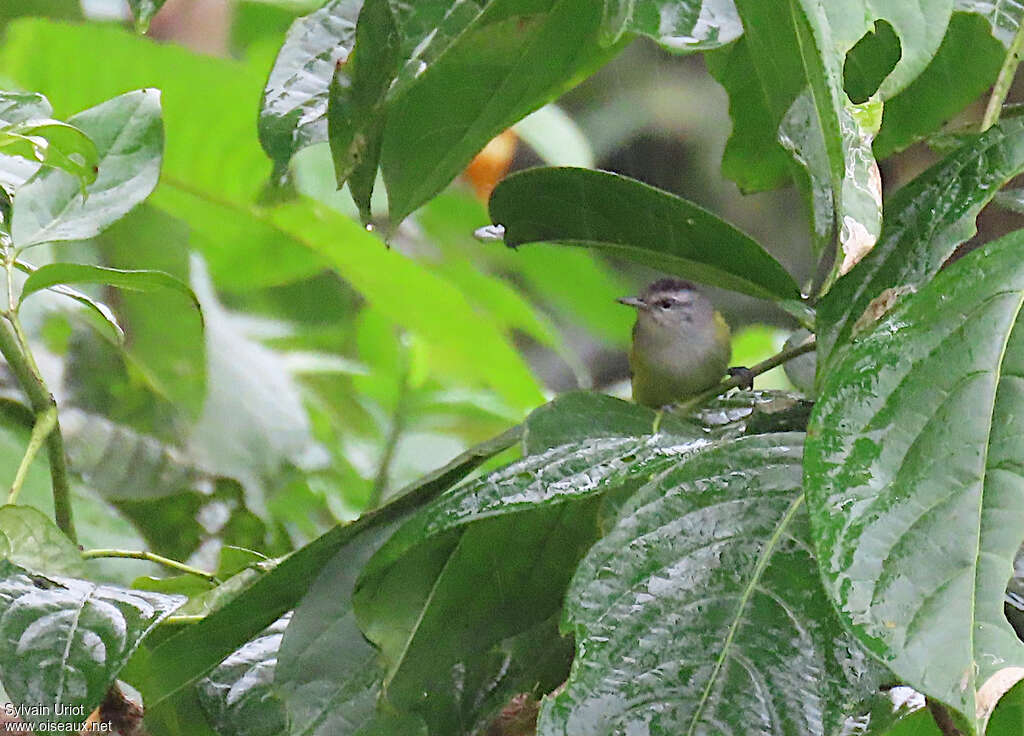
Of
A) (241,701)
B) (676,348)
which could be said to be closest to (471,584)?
(241,701)

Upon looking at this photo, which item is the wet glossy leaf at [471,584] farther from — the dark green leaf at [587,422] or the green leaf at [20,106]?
the green leaf at [20,106]

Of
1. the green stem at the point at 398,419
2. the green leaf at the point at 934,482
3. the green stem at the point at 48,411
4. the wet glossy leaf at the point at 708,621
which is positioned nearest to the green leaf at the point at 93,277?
the green stem at the point at 48,411

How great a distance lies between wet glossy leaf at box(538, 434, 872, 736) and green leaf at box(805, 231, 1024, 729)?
145 millimetres

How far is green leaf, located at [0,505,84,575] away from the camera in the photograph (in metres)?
0.90

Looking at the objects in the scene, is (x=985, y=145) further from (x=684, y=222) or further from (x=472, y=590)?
(x=472, y=590)

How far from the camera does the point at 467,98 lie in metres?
1.00

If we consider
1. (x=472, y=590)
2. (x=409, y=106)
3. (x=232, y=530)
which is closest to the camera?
(x=472, y=590)

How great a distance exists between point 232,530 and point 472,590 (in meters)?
0.58

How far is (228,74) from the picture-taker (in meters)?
1.90

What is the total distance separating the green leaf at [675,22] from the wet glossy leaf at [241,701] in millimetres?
530

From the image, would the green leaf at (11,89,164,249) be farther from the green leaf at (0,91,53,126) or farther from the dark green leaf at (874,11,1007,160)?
the dark green leaf at (874,11,1007,160)

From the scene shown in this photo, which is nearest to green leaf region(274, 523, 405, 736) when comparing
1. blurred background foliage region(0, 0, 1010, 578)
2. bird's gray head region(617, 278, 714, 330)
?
blurred background foliage region(0, 0, 1010, 578)

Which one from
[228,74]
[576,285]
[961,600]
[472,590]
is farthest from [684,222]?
[576,285]

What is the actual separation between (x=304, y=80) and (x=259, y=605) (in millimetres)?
400
